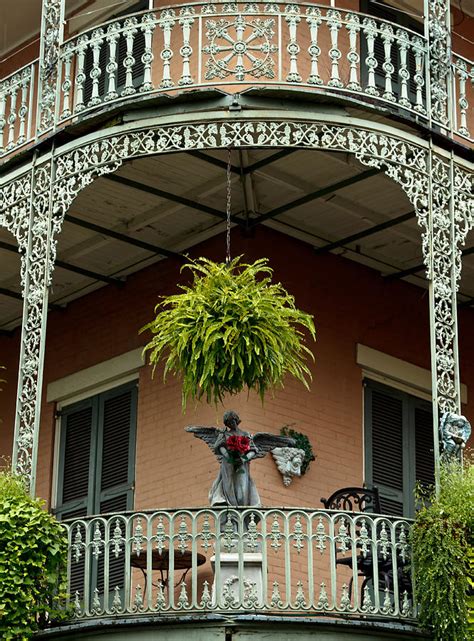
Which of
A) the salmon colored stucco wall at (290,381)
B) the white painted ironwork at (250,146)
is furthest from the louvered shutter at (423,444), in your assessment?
the white painted ironwork at (250,146)

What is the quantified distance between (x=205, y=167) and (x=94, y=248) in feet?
5.85

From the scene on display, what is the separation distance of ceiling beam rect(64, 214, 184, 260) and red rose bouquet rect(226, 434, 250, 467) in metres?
2.94

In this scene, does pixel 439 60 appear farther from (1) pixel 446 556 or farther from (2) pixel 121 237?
(1) pixel 446 556

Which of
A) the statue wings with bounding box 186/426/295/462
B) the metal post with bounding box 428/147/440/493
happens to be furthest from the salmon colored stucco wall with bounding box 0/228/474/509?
the metal post with bounding box 428/147/440/493

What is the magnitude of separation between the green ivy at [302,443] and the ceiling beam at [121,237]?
201 centimetres

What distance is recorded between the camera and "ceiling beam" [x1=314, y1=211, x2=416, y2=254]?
48.7 ft

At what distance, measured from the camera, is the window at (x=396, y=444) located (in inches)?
602

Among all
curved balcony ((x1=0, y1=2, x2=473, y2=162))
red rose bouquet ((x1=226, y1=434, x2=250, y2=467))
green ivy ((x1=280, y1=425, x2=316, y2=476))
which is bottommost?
red rose bouquet ((x1=226, y1=434, x2=250, y2=467))

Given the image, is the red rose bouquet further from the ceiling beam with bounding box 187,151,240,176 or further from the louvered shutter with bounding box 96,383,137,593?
the ceiling beam with bounding box 187,151,240,176

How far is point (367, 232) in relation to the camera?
15109mm

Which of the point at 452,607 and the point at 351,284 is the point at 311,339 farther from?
the point at 452,607

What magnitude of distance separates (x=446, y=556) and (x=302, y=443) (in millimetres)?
2587

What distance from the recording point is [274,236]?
49.6ft

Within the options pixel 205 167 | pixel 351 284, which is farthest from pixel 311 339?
pixel 205 167
